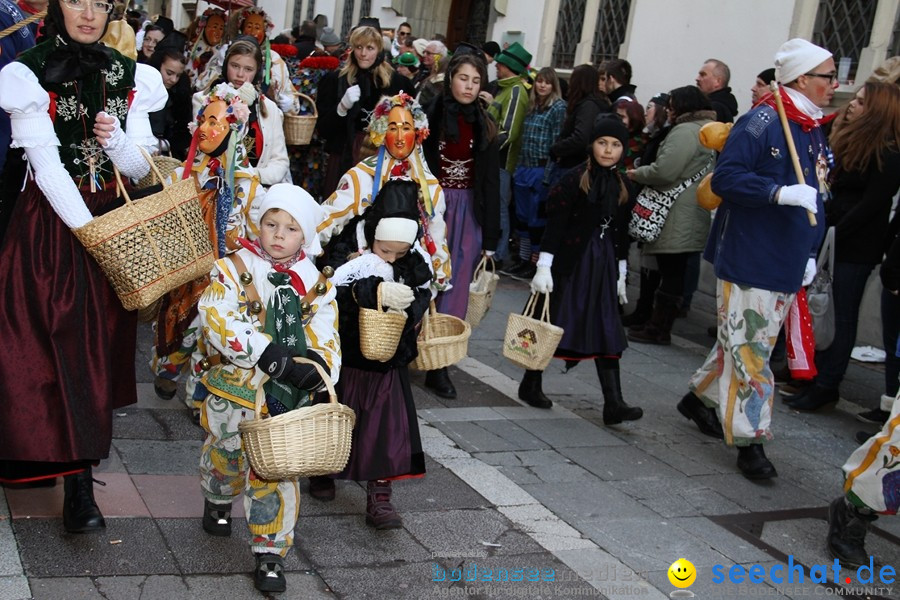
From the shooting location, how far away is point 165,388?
5.86 metres

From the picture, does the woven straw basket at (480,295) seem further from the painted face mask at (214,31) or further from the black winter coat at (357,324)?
the painted face mask at (214,31)

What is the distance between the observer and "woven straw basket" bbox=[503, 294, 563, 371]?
6168 millimetres

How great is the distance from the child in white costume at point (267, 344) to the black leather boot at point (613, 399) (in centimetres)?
263

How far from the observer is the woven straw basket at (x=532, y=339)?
20.2 ft

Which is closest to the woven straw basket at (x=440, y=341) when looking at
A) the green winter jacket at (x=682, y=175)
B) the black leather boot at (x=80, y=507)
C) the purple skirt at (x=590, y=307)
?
the purple skirt at (x=590, y=307)

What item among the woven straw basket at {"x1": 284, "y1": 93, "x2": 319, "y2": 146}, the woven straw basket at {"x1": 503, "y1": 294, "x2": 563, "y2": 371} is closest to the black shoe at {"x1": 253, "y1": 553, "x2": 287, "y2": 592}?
the woven straw basket at {"x1": 503, "y1": 294, "x2": 563, "y2": 371}

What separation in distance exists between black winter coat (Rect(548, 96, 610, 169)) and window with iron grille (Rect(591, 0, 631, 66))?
3841mm

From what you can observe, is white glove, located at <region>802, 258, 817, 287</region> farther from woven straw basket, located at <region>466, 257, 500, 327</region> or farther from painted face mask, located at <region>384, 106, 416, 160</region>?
painted face mask, located at <region>384, 106, 416, 160</region>

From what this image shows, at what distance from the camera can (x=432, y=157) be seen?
6.96 m

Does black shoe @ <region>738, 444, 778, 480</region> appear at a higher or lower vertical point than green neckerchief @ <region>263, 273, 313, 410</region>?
lower

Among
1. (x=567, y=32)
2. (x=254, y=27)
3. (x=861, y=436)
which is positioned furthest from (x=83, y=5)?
(x=567, y=32)

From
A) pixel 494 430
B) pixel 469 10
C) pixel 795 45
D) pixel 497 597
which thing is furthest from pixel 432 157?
pixel 469 10

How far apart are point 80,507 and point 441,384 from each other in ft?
9.43

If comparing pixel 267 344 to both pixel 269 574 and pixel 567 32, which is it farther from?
pixel 567 32
